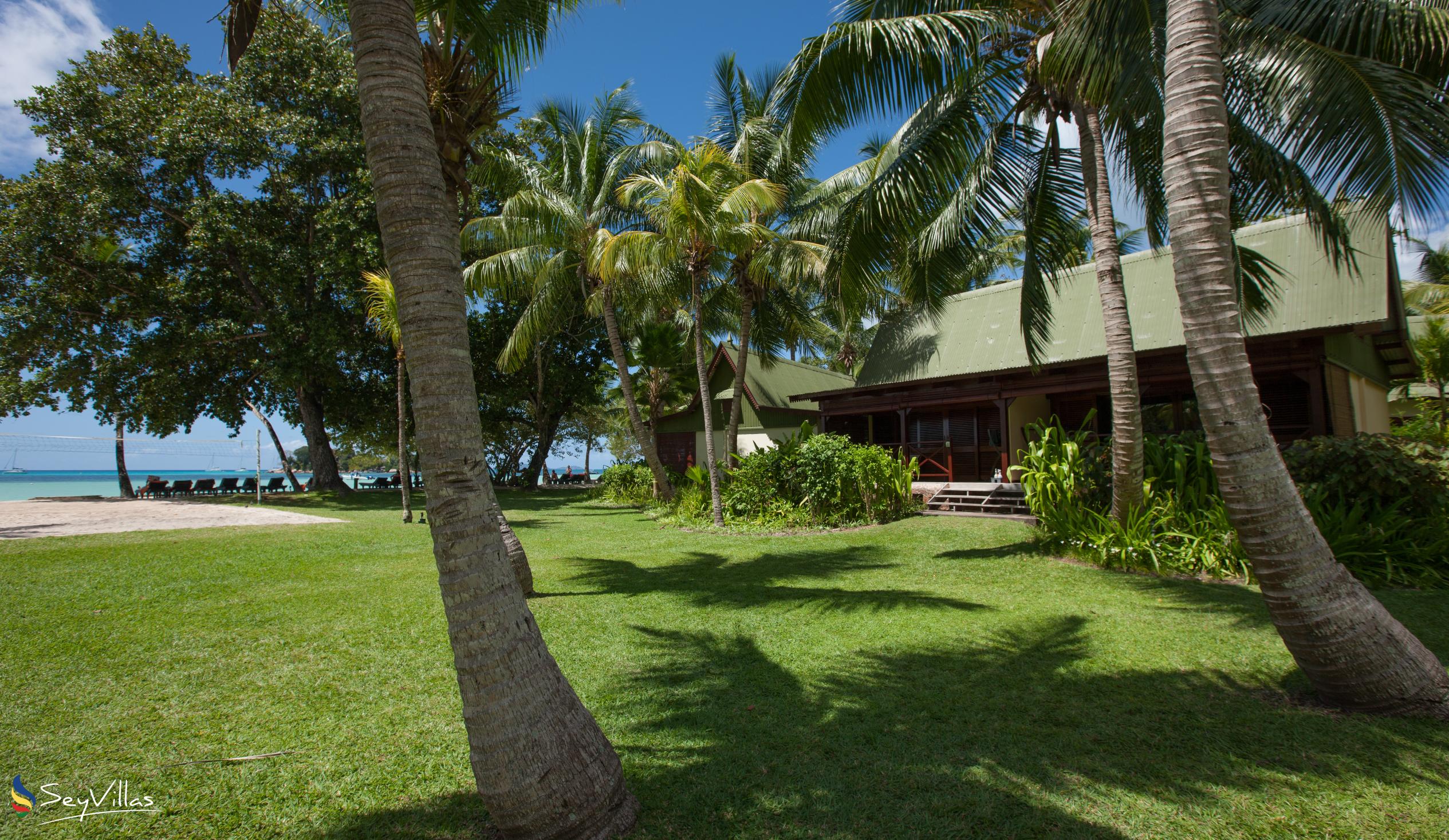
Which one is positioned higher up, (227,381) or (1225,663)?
(227,381)

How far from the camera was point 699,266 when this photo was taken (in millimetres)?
13484

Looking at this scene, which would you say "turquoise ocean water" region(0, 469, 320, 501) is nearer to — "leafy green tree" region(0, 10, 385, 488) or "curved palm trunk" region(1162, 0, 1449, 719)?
"leafy green tree" region(0, 10, 385, 488)

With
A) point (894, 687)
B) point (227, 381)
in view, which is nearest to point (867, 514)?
point (894, 687)

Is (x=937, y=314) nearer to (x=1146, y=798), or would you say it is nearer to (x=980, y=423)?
(x=980, y=423)

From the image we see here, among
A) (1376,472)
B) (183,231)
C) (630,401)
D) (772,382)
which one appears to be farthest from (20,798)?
(183,231)

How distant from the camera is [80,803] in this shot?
118 inches

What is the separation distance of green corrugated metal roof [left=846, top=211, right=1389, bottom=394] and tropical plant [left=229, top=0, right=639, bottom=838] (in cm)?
1196

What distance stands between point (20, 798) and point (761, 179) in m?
13.7

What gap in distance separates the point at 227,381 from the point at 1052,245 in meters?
26.0

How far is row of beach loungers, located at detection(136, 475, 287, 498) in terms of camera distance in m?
27.0

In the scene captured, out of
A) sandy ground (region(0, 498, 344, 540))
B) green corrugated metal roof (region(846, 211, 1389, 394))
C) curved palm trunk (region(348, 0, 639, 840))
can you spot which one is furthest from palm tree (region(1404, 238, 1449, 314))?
sandy ground (region(0, 498, 344, 540))

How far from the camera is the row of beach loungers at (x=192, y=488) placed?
88.7ft

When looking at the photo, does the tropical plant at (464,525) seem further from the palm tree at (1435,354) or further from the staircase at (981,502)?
the palm tree at (1435,354)

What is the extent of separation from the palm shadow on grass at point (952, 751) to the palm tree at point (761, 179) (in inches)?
408
